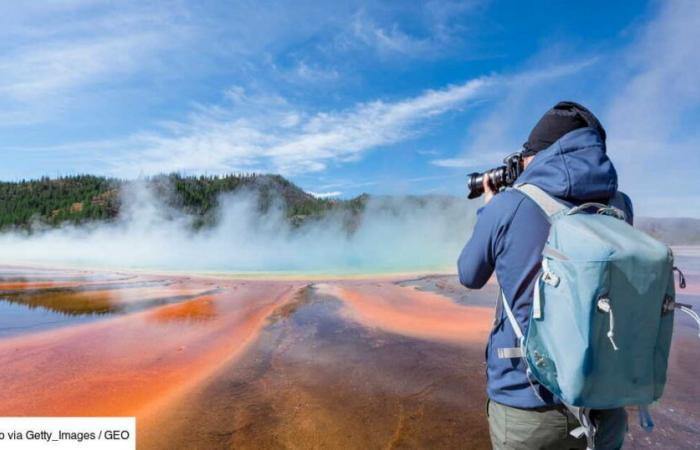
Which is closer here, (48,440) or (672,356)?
(48,440)

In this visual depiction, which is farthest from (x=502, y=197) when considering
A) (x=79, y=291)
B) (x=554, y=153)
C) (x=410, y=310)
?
(x=79, y=291)

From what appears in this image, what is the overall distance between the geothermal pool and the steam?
648 inches

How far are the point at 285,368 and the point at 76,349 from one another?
3.49 m

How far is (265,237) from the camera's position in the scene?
46.7 m

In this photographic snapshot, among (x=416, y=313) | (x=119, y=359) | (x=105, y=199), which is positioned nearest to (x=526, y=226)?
(x=119, y=359)

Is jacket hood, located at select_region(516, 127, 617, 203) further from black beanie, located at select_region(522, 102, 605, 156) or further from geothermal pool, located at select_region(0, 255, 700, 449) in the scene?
geothermal pool, located at select_region(0, 255, 700, 449)

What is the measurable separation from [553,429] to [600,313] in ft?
2.04

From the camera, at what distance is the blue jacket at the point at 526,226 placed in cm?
165

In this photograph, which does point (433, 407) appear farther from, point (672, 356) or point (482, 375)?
point (672, 356)

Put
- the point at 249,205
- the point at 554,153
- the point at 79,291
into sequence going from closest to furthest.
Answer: the point at 554,153 → the point at 79,291 → the point at 249,205

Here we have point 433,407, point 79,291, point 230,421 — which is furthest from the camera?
point 79,291

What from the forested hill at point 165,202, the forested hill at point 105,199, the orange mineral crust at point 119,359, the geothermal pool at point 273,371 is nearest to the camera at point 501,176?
the geothermal pool at point 273,371

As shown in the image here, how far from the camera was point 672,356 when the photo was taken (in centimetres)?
618

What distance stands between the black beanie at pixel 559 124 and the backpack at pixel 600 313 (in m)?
0.48
